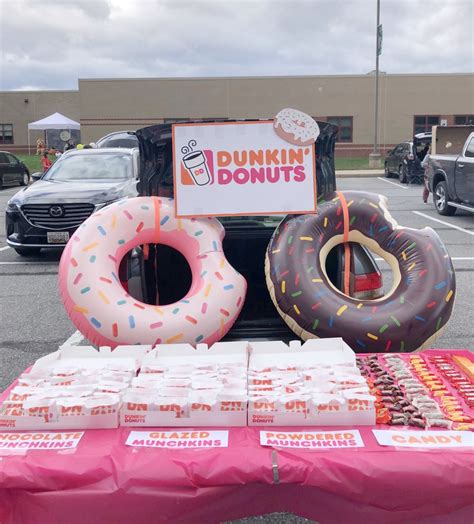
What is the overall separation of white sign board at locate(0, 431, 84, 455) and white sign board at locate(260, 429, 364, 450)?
786 millimetres

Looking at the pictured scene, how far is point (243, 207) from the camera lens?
4.00m

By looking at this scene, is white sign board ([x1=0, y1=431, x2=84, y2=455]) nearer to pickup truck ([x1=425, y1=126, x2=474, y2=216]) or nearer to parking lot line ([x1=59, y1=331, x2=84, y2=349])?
parking lot line ([x1=59, y1=331, x2=84, y2=349])

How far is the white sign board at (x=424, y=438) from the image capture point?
7.77ft

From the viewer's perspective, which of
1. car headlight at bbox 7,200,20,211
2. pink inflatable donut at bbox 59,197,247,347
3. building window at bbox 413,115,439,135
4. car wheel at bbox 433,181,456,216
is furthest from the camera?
building window at bbox 413,115,439,135

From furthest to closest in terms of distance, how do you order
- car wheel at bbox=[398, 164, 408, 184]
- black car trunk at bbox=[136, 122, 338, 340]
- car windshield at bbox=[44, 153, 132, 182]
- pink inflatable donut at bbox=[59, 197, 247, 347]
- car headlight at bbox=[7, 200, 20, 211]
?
car wheel at bbox=[398, 164, 408, 184] < car windshield at bbox=[44, 153, 132, 182] < car headlight at bbox=[7, 200, 20, 211] < black car trunk at bbox=[136, 122, 338, 340] < pink inflatable donut at bbox=[59, 197, 247, 347]

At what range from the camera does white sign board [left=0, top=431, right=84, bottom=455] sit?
2398 millimetres

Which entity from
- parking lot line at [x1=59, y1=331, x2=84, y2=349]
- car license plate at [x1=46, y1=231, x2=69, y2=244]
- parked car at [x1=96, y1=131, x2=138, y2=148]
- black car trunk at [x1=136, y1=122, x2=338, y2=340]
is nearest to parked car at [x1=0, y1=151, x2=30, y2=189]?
parked car at [x1=96, y1=131, x2=138, y2=148]

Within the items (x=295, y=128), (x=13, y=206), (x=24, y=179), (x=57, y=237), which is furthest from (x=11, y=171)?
(x=295, y=128)

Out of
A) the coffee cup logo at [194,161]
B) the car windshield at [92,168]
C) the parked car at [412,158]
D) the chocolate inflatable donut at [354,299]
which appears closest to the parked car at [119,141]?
the car windshield at [92,168]

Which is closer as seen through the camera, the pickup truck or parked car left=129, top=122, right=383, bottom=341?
parked car left=129, top=122, right=383, bottom=341

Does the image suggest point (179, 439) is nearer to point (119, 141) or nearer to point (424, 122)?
point (119, 141)

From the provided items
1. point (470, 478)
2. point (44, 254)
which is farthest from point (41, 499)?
point (44, 254)

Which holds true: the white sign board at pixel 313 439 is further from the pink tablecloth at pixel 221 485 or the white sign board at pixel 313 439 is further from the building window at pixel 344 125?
the building window at pixel 344 125

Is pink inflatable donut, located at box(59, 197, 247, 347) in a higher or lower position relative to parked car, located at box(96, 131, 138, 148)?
lower
